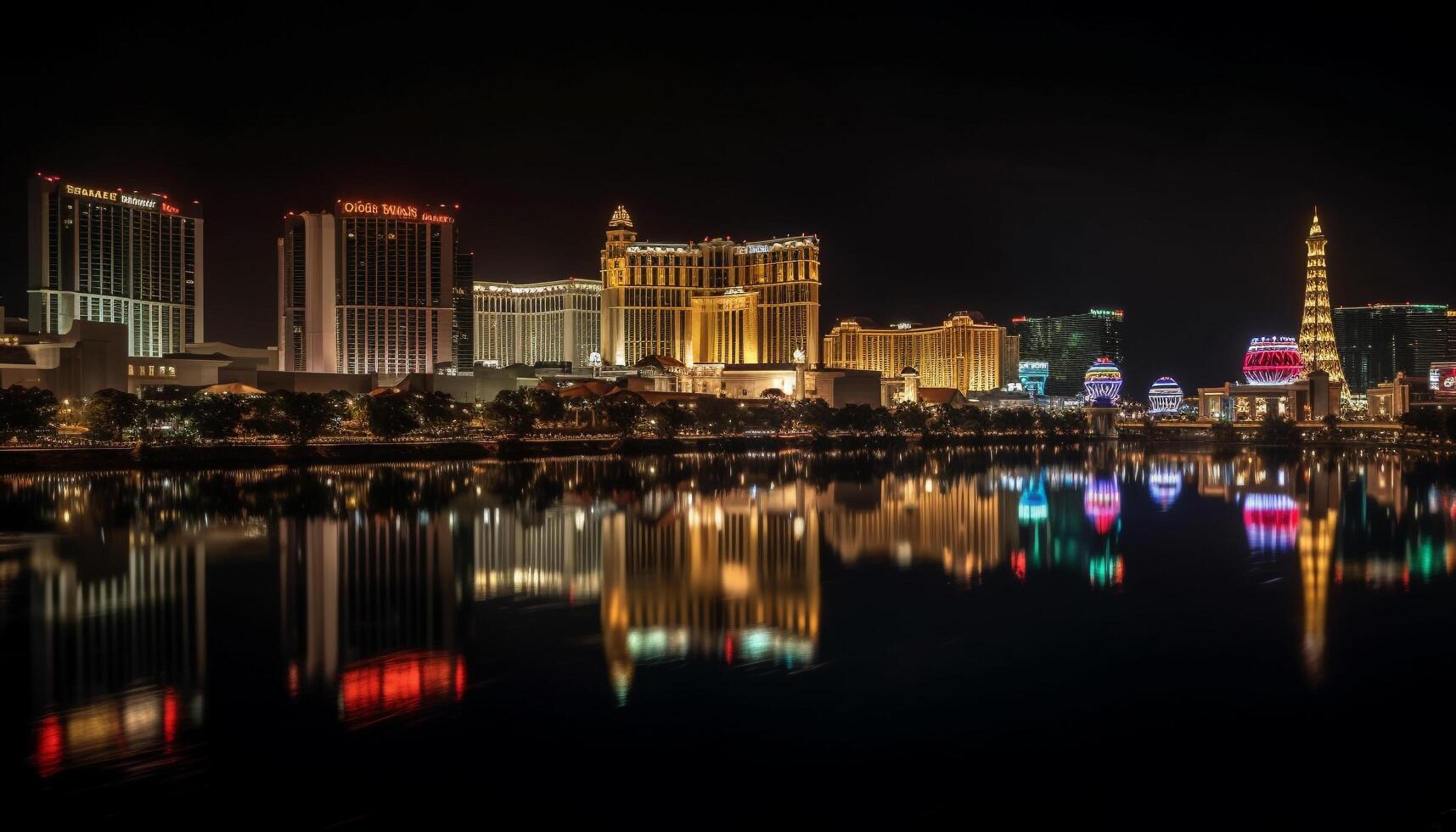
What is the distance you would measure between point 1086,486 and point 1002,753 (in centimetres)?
3191

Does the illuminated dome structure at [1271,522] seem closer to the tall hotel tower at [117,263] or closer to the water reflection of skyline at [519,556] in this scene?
the water reflection of skyline at [519,556]

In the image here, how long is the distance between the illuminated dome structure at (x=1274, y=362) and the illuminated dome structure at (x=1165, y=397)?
16231mm

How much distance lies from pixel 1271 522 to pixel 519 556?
63.6ft

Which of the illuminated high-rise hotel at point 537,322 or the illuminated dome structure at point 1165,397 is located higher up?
the illuminated high-rise hotel at point 537,322

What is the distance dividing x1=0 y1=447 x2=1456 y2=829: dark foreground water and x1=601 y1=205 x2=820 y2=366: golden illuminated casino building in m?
63.8

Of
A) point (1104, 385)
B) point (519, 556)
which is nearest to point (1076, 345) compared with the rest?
point (1104, 385)

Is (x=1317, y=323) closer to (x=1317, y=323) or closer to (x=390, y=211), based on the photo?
(x=1317, y=323)

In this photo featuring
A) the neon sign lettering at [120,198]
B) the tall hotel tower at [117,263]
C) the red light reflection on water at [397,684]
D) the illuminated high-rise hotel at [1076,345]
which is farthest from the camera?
the illuminated high-rise hotel at [1076,345]

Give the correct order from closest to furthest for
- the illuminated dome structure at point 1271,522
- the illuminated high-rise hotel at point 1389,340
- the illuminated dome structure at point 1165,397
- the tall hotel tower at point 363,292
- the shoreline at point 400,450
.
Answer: the illuminated dome structure at point 1271,522
the shoreline at point 400,450
the tall hotel tower at point 363,292
the illuminated dome structure at point 1165,397
the illuminated high-rise hotel at point 1389,340

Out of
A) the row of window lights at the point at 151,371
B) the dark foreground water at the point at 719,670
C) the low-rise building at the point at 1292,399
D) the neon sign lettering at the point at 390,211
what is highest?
the neon sign lettering at the point at 390,211

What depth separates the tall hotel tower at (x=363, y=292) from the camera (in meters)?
77.8

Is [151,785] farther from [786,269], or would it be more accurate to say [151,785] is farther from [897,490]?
[786,269]

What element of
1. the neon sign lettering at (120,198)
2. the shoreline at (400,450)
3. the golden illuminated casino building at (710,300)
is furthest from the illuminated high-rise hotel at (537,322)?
the shoreline at (400,450)

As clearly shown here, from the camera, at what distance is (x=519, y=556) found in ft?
69.5
